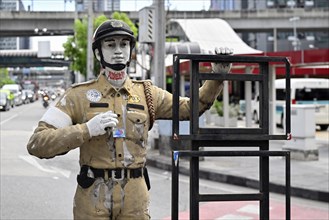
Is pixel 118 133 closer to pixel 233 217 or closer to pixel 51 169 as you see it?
pixel 233 217

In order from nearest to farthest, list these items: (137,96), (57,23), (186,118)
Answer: (137,96) → (186,118) → (57,23)

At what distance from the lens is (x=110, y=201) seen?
3307 millimetres

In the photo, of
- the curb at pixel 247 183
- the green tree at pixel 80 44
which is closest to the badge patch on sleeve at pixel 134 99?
the curb at pixel 247 183

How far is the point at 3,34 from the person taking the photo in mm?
53750

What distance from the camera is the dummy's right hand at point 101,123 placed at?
3133 millimetres

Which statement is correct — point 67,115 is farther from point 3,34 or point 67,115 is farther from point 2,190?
point 3,34

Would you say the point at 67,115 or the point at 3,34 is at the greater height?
the point at 3,34

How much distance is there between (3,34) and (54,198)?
47855 millimetres

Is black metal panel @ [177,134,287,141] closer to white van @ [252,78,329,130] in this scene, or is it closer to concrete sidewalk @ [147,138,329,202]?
concrete sidewalk @ [147,138,329,202]

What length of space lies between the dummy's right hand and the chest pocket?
217 millimetres

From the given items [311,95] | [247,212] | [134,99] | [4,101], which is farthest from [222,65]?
[4,101]

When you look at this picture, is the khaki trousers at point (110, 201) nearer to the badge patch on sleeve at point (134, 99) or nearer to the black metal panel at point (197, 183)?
the black metal panel at point (197, 183)

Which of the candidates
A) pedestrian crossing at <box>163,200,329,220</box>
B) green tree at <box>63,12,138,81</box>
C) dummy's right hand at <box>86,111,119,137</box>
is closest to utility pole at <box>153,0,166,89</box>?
pedestrian crossing at <box>163,200,329,220</box>

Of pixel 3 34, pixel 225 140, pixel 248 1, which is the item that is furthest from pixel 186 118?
pixel 248 1
